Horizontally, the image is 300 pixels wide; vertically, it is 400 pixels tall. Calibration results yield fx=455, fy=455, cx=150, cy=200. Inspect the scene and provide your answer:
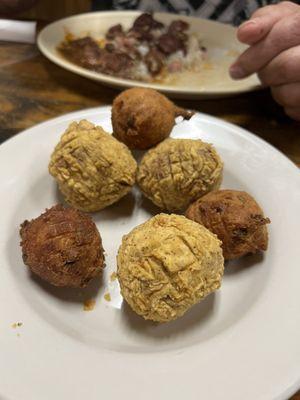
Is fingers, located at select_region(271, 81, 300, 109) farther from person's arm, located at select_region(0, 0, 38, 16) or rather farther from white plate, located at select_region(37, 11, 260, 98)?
person's arm, located at select_region(0, 0, 38, 16)

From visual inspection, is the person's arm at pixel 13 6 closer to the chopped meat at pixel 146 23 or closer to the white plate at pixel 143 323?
the chopped meat at pixel 146 23

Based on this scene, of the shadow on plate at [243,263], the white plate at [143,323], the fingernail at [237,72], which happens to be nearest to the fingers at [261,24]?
the fingernail at [237,72]

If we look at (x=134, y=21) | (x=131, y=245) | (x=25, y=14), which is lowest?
(x=25, y=14)

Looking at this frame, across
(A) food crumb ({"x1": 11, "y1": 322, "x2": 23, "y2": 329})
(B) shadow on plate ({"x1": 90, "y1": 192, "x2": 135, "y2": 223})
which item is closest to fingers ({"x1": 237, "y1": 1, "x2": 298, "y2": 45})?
(B) shadow on plate ({"x1": 90, "y1": 192, "x2": 135, "y2": 223})

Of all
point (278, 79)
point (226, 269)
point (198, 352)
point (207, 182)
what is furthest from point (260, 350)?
point (278, 79)

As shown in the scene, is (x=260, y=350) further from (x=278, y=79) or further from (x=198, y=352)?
(x=278, y=79)

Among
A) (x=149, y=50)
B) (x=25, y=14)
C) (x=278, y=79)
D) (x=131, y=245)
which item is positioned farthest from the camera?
(x=25, y=14)

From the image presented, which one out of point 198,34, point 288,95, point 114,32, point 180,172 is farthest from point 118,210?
point 198,34
